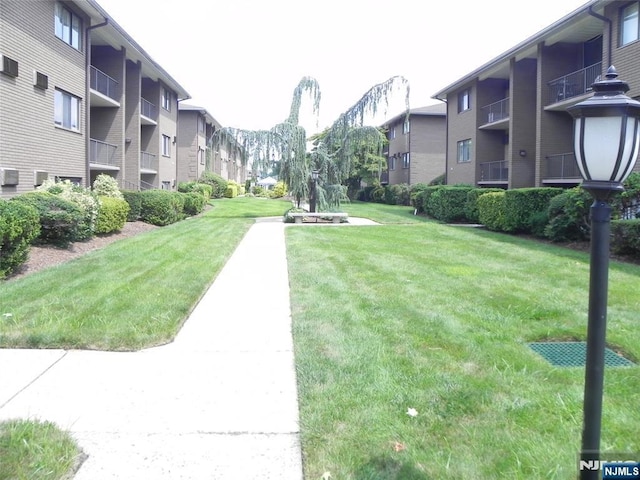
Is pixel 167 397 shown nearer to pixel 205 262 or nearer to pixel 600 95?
pixel 600 95

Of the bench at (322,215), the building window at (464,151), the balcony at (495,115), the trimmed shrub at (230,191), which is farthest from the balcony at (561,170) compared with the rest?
the trimmed shrub at (230,191)

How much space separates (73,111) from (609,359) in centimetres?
1830

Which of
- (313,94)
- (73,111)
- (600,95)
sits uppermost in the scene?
(313,94)

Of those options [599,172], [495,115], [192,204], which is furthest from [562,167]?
[599,172]

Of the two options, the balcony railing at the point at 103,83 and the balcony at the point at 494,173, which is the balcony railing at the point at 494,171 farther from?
the balcony railing at the point at 103,83

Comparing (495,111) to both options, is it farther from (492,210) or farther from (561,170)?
(492,210)

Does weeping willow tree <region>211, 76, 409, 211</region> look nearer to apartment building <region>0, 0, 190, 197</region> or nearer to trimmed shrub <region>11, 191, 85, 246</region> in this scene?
apartment building <region>0, 0, 190, 197</region>

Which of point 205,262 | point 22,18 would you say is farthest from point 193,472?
point 22,18

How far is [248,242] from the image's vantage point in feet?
50.0

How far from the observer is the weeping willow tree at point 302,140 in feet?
71.7

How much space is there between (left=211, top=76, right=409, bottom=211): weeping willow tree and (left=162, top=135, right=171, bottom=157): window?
9.33m

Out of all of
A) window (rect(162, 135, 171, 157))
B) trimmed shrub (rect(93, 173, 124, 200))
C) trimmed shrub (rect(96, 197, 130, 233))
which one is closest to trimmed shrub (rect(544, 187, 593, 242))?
trimmed shrub (rect(96, 197, 130, 233))

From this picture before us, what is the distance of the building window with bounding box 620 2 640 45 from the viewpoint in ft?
51.4

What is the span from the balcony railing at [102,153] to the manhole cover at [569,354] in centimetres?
1951
